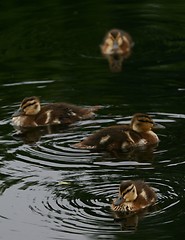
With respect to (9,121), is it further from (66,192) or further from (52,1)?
(52,1)

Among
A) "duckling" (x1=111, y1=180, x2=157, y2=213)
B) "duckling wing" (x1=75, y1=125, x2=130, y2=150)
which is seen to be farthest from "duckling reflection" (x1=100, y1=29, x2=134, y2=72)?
"duckling" (x1=111, y1=180, x2=157, y2=213)

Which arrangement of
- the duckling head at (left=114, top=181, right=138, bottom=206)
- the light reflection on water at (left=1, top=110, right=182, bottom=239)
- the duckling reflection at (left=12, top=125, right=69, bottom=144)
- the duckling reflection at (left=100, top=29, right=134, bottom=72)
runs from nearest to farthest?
the light reflection on water at (left=1, top=110, right=182, bottom=239) < the duckling head at (left=114, top=181, right=138, bottom=206) < the duckling reflection at (left=12, top=125, right=69, bottom=144) < the duckling reflection at (left=100, top=29, right=134, bottom=72)

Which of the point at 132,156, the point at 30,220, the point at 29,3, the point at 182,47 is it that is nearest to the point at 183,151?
the point at 132,156

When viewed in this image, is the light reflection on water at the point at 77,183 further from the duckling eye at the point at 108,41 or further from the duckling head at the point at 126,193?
the duckling eye at the point at 108,41

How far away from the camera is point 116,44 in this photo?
1335cm

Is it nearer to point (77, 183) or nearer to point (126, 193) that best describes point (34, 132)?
point (77, 183)

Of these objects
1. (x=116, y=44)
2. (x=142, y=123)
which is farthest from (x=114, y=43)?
(x=142, y=123)

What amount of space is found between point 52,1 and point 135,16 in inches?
60.7

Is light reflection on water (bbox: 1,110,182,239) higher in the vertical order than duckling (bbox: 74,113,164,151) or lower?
lower

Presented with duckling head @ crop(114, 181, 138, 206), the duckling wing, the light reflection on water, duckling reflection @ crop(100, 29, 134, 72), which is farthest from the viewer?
duckling reflection @ crop(100, 29, 134, 72)

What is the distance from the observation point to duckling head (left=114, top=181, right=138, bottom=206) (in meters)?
7.67

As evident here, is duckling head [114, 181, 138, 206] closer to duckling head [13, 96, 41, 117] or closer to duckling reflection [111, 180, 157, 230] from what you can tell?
duckling reflection [111, 180, 157, 230]

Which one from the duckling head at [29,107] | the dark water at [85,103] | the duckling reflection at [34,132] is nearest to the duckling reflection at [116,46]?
the dark water at [85,103]

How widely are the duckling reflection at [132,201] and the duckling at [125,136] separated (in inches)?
54.5
